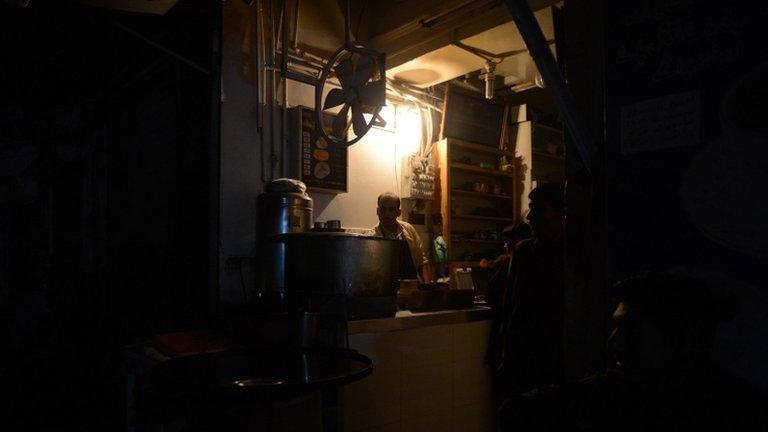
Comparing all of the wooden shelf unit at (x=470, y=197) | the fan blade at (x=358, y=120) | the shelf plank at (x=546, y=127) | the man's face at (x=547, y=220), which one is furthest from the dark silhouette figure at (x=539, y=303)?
the shelf plank at (x=546, y=127)

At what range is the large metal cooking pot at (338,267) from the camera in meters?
3.28

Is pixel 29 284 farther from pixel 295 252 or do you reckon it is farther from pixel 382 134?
pixel 295 252

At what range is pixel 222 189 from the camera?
468 cm

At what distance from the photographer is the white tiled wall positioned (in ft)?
11.5

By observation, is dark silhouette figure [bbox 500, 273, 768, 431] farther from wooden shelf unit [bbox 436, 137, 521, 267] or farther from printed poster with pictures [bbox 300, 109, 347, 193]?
wooden shelf unit [bbox 436, 137, 521, 267]

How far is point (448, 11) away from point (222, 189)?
2.77 metres

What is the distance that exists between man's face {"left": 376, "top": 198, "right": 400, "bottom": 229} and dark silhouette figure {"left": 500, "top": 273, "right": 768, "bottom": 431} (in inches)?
161

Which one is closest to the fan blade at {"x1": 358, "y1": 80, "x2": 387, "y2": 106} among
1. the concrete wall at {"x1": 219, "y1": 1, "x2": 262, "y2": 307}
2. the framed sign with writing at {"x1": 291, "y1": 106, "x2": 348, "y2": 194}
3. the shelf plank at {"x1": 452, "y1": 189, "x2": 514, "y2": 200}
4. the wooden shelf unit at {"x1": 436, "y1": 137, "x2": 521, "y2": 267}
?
the framed sign with writing at {"x1": 291, "y1": 106, "x2": 348, "y2": 194}

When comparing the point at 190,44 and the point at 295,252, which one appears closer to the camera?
the point at 295,252

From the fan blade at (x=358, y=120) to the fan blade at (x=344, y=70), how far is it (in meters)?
0.24

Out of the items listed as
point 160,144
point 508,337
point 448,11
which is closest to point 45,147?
point 160,144

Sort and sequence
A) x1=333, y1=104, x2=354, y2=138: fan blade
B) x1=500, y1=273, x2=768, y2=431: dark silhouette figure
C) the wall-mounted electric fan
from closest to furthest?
x1=500, y1=273, x2=768, y2=431: dark silhouette figure
the wall-mounted electric fan
x1=333, y1=104, x2=354, y2=138: fan blade

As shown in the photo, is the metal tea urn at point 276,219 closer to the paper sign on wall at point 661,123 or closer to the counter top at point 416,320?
the counter top at point 416,320

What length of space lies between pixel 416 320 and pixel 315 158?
7.68 feet
